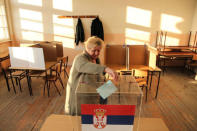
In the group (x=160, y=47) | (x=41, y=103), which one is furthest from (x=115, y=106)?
(x=160, y=47)

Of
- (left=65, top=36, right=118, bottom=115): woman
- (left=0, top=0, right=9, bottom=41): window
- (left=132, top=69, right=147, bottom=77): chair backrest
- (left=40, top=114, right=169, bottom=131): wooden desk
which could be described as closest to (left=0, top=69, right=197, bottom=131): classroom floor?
(left=132, top=69, right=147, bottom=77): chair backrest

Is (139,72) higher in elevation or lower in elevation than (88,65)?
lower

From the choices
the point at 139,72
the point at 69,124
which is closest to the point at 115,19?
the point at 139,72

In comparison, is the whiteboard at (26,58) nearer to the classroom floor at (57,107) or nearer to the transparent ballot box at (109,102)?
the classroom floor at (57,107)

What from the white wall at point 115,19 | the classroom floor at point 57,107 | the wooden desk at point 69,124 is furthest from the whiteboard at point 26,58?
the white wall at point 115,19

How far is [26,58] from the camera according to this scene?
282 centimetres

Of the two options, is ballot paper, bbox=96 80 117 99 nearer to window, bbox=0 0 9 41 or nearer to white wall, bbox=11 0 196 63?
white wall, bbox=11 0 196 63

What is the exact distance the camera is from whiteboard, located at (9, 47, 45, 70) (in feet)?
8.96

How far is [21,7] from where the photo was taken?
16.6 feet

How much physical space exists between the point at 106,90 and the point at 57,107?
7.25 ft

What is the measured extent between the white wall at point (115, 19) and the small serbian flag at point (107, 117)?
14.8 feet

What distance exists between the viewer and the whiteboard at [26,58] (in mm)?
2730

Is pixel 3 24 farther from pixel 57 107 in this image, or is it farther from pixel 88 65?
pixel 88 65

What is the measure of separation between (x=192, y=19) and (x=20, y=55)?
16.4 ft
